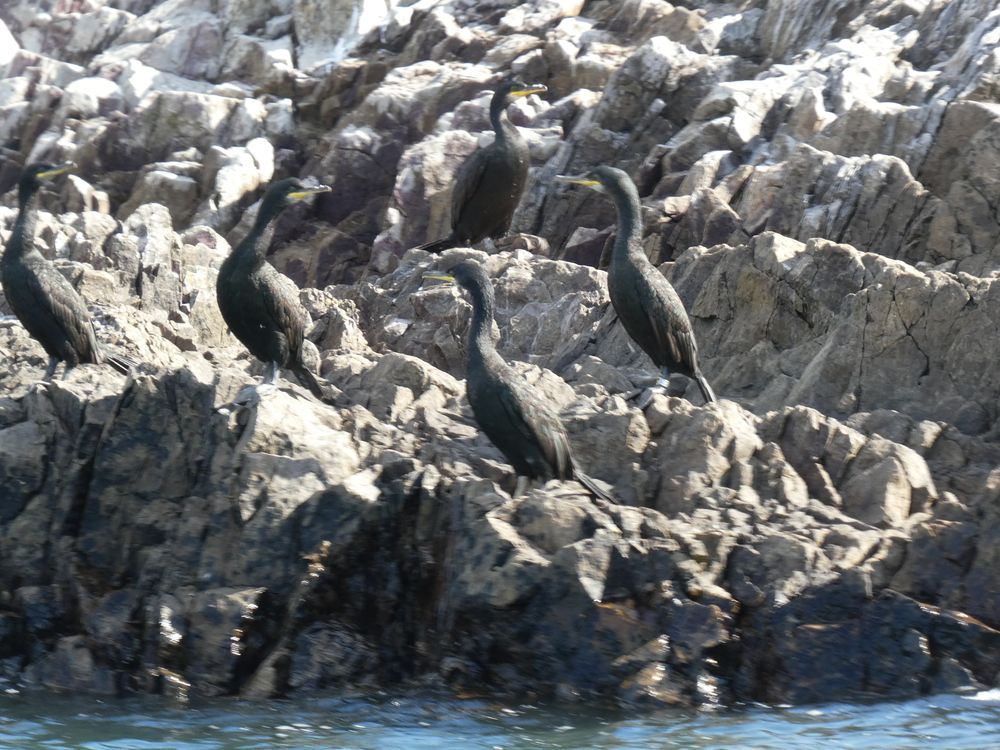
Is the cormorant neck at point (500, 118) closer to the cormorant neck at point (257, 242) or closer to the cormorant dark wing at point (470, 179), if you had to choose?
the cormorant dark wing at point (470, 179)

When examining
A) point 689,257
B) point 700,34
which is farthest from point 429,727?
point 700,34

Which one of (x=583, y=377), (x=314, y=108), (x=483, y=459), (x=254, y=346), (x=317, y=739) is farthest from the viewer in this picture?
(x=314, y=108)

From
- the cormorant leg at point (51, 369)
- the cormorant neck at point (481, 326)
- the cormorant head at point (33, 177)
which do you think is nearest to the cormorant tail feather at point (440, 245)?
the cormorant head at point (33, 177)

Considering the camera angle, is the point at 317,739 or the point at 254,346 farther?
the point at 254,346

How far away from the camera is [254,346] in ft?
34.3

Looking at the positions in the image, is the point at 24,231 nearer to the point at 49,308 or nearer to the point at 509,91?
the point at 49,308

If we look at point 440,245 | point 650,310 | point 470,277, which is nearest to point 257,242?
point 470,277

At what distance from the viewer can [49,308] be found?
1088cm

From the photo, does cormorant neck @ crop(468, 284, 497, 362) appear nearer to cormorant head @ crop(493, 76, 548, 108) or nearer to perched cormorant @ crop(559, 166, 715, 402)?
perched cormorant @ crop(559, 166, 715, 402)

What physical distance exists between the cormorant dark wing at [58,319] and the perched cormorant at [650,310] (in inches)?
151

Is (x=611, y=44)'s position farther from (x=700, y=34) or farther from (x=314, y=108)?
(x=314, y=108)

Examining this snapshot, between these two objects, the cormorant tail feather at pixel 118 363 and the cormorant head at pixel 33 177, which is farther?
the cormorant head at pixel 33 177

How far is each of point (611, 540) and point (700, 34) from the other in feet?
49.6

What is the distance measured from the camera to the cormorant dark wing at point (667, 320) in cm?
1066
